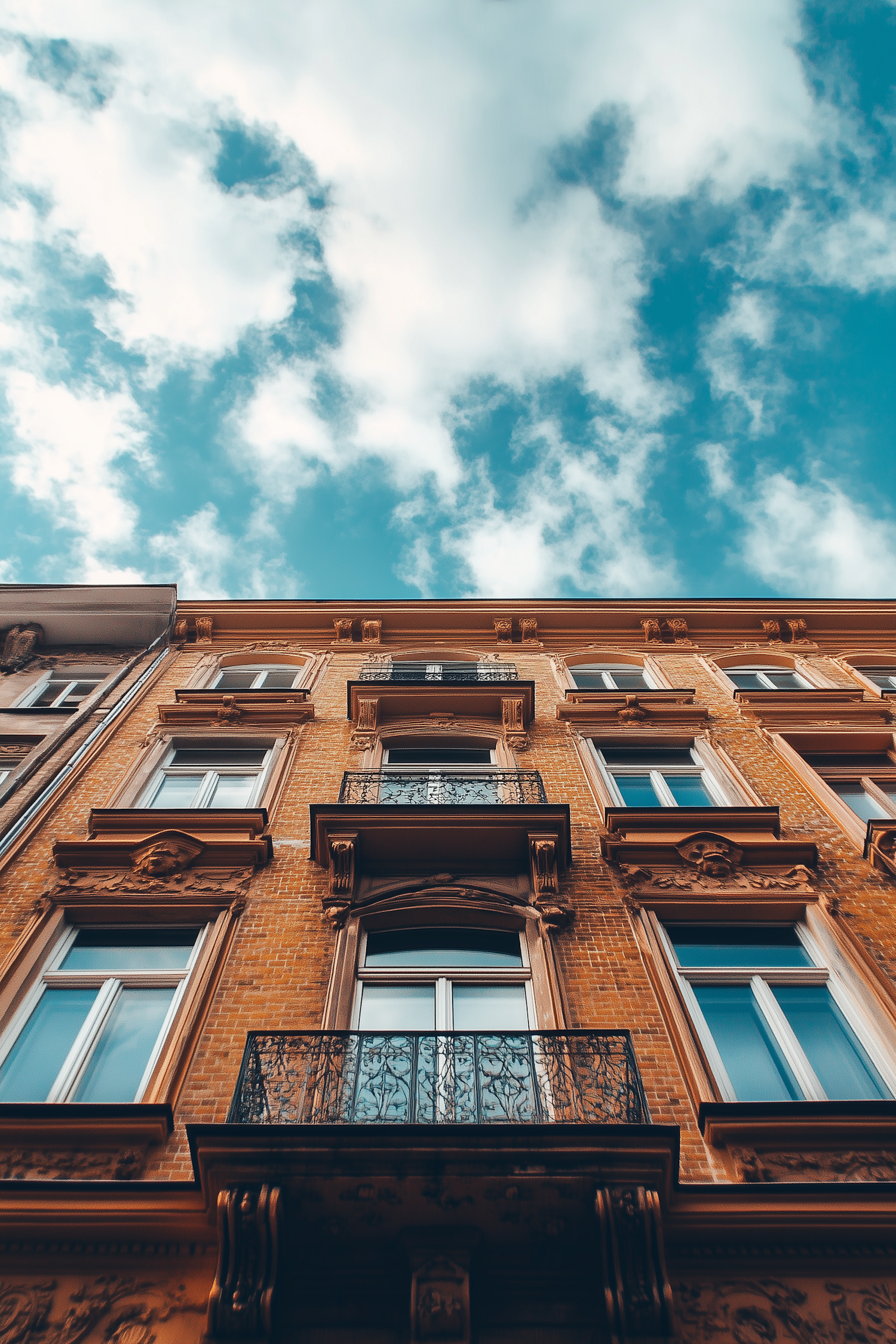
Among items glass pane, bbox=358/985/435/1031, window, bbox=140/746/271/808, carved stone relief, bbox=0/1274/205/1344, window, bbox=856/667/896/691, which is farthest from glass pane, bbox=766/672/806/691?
carved stone relief, bbox=0/1274/205/1344

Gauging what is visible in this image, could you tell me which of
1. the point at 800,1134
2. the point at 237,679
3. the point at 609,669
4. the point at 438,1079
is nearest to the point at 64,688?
the point at 237,679

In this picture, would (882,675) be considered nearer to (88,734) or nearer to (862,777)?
(862,777)

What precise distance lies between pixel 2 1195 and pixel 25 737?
902 centimetres

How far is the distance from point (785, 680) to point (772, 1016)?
33.6 feet

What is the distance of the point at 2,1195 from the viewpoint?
22.8 ft

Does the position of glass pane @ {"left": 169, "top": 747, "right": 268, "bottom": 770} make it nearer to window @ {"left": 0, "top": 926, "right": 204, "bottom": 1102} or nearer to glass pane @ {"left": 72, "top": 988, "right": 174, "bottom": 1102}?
window @ {"left": 0, "top": 926, "right": 204, "bottom": 1102}

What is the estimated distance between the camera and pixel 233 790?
13828mm

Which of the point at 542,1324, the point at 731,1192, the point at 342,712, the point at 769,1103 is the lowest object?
the point at 542,1324

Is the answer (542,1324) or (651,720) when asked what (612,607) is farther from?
(542,1324)

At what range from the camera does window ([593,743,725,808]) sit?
13.5 m

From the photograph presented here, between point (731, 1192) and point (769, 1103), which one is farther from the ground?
point (769, 1103)

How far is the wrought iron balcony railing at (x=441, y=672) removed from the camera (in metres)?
16.6

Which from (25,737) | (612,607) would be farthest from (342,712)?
(612,607)

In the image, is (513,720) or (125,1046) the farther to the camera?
(513,720)
